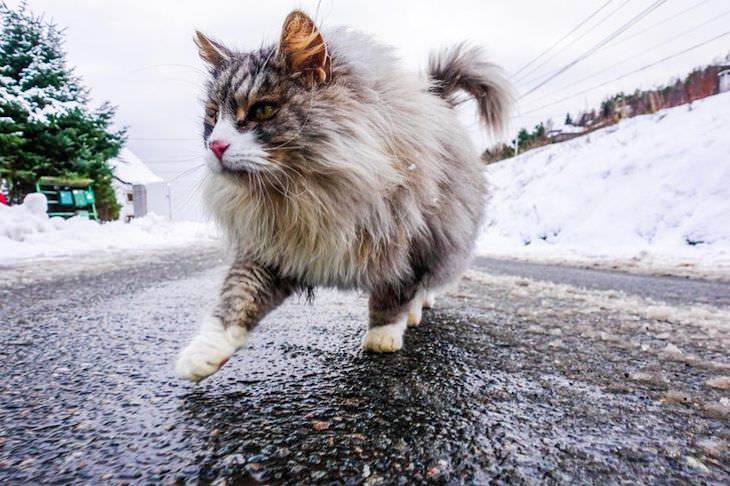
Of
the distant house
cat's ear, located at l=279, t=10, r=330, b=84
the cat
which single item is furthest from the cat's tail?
the distant house

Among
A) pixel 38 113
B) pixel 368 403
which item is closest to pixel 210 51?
pixel 368 403

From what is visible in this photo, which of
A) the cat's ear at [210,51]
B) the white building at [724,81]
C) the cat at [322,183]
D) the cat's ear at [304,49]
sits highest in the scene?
the white building at [724,81]

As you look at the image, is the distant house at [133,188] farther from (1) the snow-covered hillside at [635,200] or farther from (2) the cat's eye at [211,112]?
(2) the cat's eye at [211,112]

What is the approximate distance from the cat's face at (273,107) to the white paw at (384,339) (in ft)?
2.58

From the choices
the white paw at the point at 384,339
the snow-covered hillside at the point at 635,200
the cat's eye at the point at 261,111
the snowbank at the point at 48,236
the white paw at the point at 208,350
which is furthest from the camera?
the snow-covered hillside at the point at 635,200

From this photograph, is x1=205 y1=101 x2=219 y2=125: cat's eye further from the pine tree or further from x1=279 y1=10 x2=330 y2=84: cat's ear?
the pine tree

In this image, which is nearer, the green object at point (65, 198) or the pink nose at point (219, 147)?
the pink nose at point (219, 147)

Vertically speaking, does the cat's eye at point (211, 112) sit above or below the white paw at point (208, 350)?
above

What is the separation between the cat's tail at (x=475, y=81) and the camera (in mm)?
2658

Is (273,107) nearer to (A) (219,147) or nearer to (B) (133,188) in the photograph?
(A) (219,147)

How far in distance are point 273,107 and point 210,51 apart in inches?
27.4

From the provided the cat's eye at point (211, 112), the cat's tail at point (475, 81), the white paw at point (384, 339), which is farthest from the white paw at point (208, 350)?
the cat's tail at point (475, 81)

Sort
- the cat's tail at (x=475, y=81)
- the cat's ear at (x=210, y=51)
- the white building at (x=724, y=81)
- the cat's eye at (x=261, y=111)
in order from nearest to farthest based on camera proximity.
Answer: the cat's eye at (x=261, y=111)
the cat's ear at (x=210, y=51)
the cat's tail at (x=475, y=81)
the white building at (x=724, y=81)

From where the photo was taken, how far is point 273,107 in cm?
166
